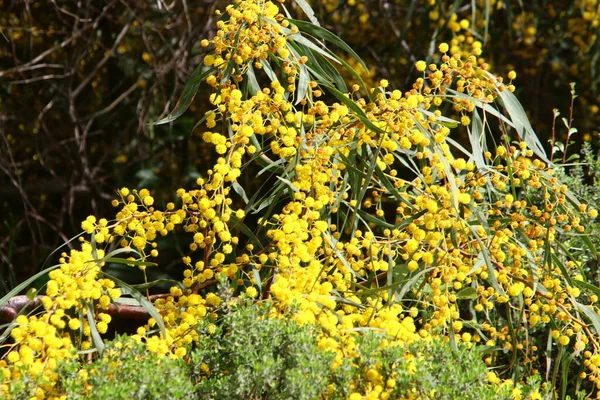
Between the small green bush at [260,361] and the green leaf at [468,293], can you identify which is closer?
the small green bush at [260,361]

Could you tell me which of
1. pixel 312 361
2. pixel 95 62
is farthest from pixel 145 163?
pixel 312 361

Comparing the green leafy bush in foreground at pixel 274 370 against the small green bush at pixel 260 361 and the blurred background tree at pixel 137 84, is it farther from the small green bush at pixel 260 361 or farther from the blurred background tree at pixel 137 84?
the blurred background tree at pixel 137 84

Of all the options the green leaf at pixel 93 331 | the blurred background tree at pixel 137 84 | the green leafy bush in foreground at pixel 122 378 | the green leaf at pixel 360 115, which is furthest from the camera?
the blurred background tree at pixel 137 84

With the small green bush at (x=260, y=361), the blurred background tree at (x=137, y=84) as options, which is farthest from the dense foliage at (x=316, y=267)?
the blurred background tree at (x=137, y=84)

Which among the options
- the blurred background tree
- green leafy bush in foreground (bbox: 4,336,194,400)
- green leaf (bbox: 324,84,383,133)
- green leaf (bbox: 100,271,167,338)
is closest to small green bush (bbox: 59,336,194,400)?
green leafy bush in foreground (bbox: 4,336,194,400)

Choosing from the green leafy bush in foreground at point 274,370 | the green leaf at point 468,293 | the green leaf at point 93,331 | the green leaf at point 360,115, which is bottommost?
the green leaf at point 468,293

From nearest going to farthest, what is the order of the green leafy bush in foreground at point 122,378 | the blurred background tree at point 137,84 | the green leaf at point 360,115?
the green leafy bush in foreground at point 122,378 → the green leaf at point 360,115 → the blurred background tree at point 137,84

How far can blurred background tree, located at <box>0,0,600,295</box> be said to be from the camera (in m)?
3.47

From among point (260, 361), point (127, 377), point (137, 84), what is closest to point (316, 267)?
point (260, 361)

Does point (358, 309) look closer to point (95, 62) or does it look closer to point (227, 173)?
point (227, 173)

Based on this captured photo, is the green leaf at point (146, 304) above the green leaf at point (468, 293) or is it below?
above

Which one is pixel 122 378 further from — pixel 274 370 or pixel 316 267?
pixel 316 267

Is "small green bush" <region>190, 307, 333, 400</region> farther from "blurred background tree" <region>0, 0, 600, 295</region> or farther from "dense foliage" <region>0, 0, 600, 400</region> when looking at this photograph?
"blurred background tree" <region>0, 0, 600, 295</region>

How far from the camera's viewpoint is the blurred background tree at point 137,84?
11.4 feet
